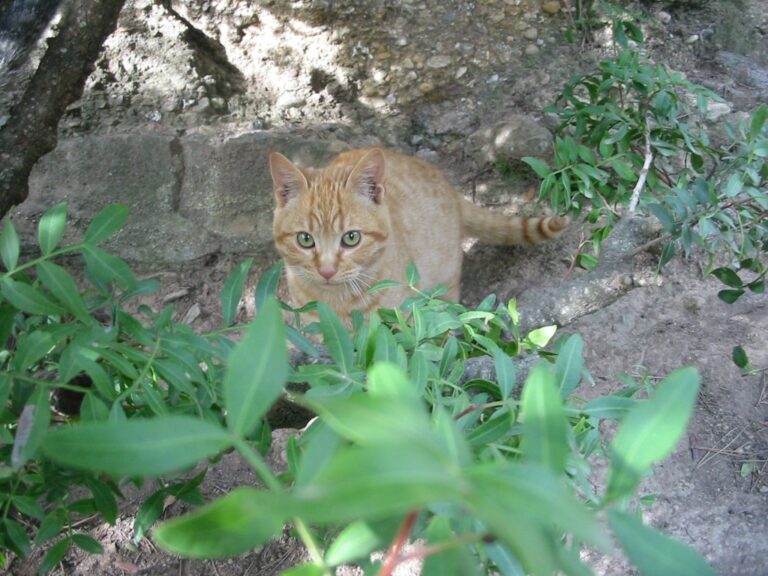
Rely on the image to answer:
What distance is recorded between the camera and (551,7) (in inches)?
170

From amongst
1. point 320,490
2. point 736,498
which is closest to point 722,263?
point 736,498

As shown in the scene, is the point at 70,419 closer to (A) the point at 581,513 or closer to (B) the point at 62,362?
(B) the point at 62,362

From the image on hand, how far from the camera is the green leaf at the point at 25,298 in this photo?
1174mm

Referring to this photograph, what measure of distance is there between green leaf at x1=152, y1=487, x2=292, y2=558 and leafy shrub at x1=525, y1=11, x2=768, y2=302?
6.54 feet

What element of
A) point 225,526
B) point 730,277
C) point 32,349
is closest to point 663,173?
point 730,277

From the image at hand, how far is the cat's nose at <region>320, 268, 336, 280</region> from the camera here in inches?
115

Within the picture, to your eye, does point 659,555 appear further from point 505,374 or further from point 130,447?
point 505,374

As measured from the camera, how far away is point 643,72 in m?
3.04

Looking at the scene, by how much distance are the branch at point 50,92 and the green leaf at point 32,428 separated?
43.3 inches

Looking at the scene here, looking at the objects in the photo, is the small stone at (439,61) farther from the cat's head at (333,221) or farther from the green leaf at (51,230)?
the green leaf at (51,230)

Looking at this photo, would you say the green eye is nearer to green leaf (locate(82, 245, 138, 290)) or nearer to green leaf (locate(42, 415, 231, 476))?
green leaf (locate(82, 245, 138, 290))

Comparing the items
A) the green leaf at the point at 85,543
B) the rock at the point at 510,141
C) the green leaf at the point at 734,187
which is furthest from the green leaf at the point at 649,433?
the rock at the point at 510,141

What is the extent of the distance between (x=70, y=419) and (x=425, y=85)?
10.5 ft

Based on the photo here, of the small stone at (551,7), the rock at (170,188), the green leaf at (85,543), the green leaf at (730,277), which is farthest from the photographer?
the small stone at (551,7)
